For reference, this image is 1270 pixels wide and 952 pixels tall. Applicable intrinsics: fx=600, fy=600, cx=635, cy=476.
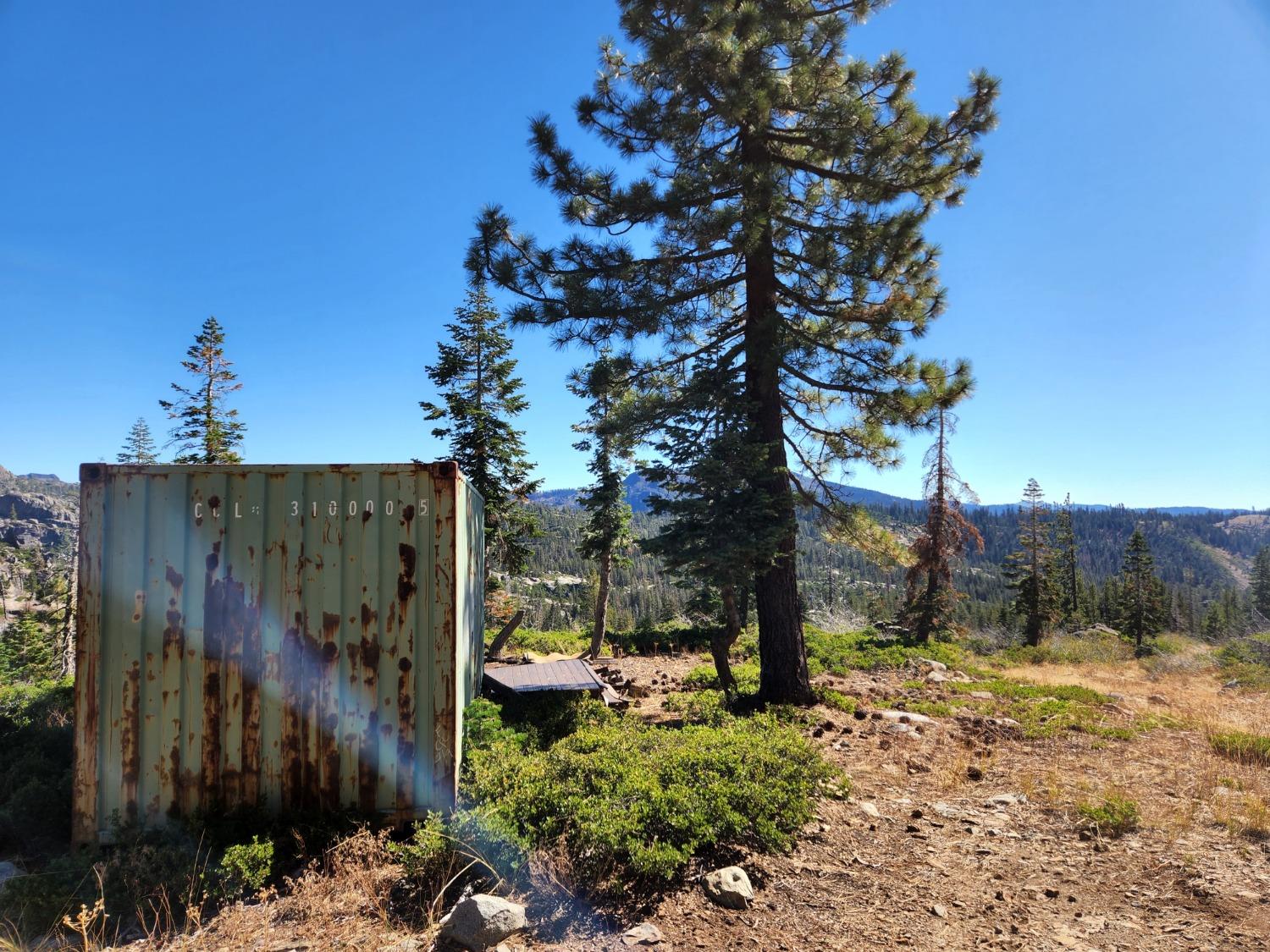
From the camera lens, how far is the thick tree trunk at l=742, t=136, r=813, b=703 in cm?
849

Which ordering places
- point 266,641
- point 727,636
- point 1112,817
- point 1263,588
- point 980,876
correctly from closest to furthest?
point 980,876 → point 266,641 → point 1112,817 → point 727,636 → point 1263,588

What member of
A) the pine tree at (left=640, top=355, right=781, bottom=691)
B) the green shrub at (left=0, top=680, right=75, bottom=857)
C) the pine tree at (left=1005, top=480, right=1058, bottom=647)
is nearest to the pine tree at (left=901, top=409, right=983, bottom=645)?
the pine tree at (left=1005, top=480, right=1058, bottom=647)

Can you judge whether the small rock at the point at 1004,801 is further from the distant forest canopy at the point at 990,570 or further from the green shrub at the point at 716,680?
the distant forest canopy at the point at 990,570

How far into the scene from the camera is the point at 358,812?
4.35 m

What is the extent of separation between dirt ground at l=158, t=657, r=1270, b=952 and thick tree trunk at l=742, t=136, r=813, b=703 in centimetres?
213

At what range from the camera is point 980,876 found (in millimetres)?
4012

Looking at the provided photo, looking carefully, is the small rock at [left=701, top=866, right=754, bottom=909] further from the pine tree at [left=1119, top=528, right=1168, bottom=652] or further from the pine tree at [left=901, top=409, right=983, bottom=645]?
the pine tree at [left=1119, top=528, right=1168, bottom=652]

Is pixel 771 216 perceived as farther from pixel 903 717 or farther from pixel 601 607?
pixel 601 607

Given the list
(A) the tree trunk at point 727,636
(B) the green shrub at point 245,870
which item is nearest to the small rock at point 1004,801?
(A) the tree trunk at point 727,636

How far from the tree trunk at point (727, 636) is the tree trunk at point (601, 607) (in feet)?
24.3

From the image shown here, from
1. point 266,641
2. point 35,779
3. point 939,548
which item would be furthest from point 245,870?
point 939,548

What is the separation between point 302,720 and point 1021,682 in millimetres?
12236

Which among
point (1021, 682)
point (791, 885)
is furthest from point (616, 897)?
point (1021, 682)

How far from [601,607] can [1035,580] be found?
1991cm
